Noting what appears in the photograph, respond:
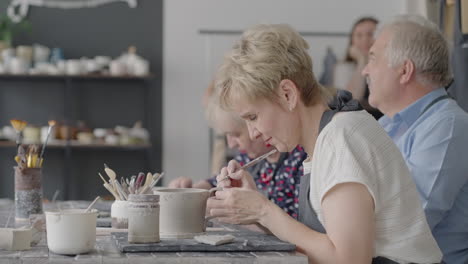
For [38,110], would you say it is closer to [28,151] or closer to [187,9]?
[187,9]

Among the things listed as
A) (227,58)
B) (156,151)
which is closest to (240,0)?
(156,151)

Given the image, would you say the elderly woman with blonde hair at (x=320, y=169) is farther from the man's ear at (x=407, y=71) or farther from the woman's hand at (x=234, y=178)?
the man's ear at (x=407, y=71)

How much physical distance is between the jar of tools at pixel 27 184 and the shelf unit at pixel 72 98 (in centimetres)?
383

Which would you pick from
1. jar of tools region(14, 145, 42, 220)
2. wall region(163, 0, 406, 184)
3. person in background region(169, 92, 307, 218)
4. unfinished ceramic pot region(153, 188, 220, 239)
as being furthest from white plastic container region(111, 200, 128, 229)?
wall region(163, 0, 406, 184)

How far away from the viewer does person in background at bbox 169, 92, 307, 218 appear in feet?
9.44

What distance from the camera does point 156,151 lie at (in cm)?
677

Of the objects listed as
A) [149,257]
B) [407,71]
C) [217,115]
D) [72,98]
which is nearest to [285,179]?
[217,115]

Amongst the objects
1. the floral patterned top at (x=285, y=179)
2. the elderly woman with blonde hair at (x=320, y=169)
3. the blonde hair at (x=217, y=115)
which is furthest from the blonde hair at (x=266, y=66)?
the blonde hair at (x=217, y=115)

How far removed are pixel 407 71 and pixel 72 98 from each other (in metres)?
4.40

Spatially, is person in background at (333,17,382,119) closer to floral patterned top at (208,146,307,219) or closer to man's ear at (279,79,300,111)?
floral patterned top at (208,146,307,219)

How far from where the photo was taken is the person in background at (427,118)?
2.35 metres

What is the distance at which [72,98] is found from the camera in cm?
662

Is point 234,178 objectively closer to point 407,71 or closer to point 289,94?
point 289,94

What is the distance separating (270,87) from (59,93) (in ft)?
16.2
